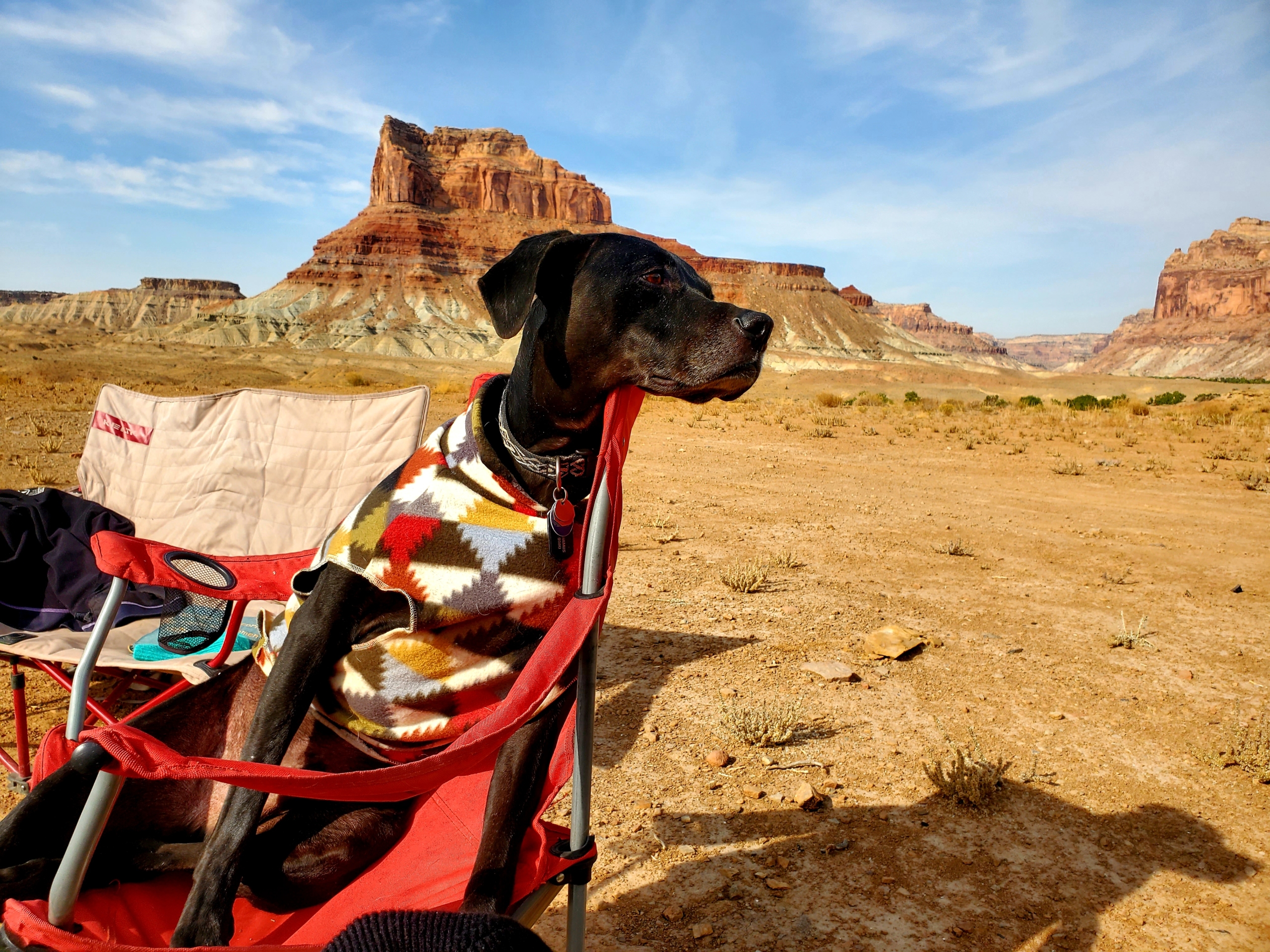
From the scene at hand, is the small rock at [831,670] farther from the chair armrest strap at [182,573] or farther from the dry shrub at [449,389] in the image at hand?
the dry shrub at [449,389]

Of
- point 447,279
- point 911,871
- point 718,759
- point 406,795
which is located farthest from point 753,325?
point 447,279

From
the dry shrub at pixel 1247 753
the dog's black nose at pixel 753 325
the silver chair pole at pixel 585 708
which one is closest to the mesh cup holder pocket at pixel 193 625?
the silver chair pole at pixel 585 708

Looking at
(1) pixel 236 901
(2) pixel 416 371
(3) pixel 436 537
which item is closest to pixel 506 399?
(3) pixel 436 537

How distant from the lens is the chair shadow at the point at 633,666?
3.61m

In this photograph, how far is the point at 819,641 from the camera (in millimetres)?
4750

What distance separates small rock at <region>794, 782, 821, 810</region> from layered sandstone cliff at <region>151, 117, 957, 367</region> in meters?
84.0

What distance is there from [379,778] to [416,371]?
5863cm

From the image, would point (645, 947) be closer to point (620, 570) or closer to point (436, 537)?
point (436, 537)

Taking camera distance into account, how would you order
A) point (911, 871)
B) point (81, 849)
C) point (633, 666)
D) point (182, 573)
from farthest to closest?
1. point (633, 666)
2. point (911, 871)
3. point (182, 573)
4. point (81, 849)

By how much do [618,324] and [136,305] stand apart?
540ft

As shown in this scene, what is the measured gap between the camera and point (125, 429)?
4.21 m

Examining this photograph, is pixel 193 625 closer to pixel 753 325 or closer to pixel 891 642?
pixel 753 325

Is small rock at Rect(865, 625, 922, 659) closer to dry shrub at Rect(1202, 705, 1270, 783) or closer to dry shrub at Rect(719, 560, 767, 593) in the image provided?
dry shrub at Rect(719, 560, 767, 593)

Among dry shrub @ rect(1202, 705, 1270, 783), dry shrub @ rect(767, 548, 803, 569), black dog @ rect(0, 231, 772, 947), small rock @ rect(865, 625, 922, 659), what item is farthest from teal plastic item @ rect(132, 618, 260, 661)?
dry shrub @ rect(1202, 705, 1270, 783)
